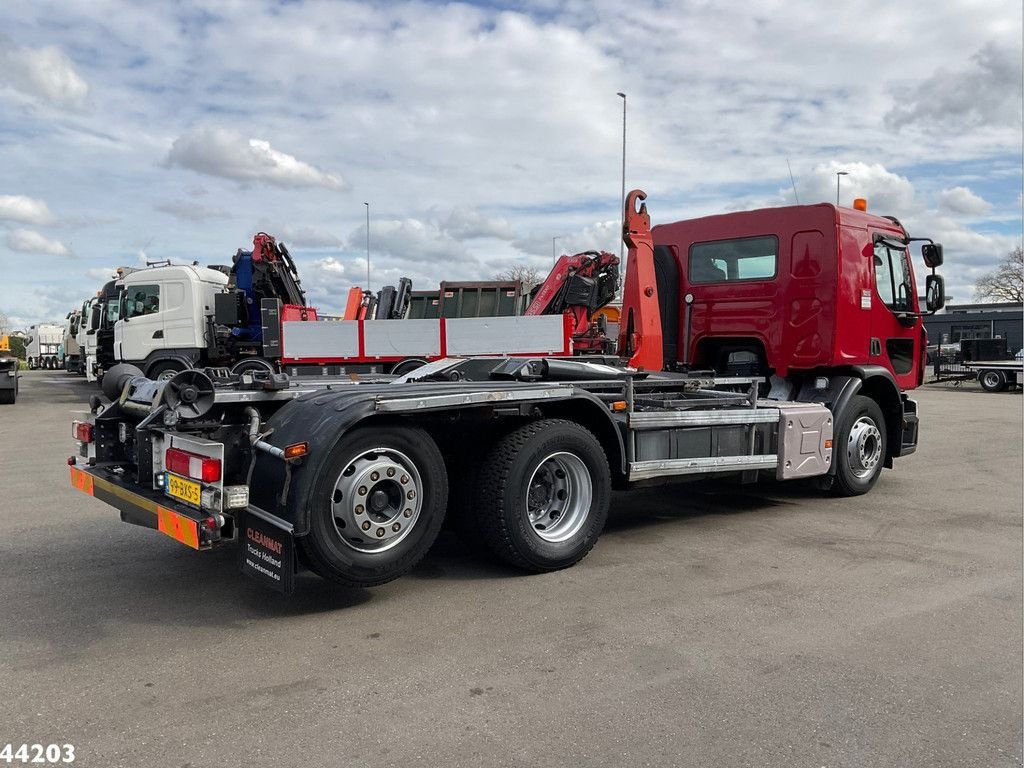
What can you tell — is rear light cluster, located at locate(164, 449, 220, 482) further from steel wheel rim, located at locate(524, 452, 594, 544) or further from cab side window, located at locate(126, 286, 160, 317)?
cab side window, located at locate(126, 286, 160, 317)

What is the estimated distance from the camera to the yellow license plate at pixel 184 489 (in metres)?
4.31

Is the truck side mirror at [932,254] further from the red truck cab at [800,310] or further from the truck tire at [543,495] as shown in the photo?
the truck tire at [543,495]

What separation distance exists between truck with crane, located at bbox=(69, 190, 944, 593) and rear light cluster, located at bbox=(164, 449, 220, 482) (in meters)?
0.02

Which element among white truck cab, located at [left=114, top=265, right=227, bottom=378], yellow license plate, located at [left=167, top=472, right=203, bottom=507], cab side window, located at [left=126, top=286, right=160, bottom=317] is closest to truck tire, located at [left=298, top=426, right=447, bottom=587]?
yellow license plate, located at [left=167, top=472, right=203, bottom=507]

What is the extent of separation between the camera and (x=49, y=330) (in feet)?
168

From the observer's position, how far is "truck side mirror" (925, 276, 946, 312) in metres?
8.37

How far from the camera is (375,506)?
4.51 metres

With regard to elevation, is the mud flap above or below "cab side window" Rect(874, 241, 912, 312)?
below

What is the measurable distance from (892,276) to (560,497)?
4.84m

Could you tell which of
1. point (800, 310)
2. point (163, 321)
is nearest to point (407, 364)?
point (163, 321)

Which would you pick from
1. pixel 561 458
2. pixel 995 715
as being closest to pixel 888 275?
pixel 561 458

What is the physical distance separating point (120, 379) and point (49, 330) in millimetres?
52478

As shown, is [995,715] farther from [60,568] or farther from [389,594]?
[60,568]

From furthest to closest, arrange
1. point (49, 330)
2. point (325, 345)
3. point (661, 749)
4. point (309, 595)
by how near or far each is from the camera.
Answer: point (49, 330)
point (325, 345)
point (309, 595)
point (661, 749)
